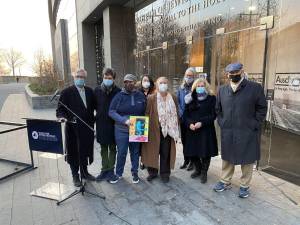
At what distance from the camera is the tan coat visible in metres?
3.96

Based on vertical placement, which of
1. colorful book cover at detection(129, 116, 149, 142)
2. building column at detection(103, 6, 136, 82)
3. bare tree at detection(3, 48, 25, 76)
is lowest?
colorful book cover at detection(129, 116, 149, 142)

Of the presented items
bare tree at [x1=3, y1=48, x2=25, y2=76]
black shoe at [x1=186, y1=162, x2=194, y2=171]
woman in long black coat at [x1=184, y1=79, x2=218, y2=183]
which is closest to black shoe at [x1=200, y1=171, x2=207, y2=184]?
woman in long black coat at [x1=184, y1=79, x2=218, y2=183]

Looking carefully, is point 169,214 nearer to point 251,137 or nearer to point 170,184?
point 170,184

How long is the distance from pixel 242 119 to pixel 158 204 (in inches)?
63.0

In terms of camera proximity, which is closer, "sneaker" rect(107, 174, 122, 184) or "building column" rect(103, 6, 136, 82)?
"sneaker" rect(107, 174, 122, 184)

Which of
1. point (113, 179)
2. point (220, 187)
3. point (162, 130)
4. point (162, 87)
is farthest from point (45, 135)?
point (220, 187)

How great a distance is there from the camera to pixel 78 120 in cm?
386

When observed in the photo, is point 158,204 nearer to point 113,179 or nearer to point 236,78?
point 113,179

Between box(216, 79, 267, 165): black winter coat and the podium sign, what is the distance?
2360mm

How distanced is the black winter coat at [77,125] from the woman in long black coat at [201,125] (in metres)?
1.51

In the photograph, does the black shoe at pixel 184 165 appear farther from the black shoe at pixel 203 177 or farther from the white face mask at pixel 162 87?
the white face mask at pixel 162 87

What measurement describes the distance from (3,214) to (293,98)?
→ 455 cm

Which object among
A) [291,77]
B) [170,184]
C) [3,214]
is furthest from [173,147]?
[3,214]

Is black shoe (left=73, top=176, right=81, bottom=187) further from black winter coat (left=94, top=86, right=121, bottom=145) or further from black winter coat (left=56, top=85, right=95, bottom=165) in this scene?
black winter coat (left=94, top=86, right=121, bottom=145)
